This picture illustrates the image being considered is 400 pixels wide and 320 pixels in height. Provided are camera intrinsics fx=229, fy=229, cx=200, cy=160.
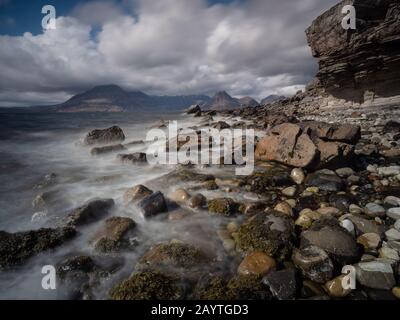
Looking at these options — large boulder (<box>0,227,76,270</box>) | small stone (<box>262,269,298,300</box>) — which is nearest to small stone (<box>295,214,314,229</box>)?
small stone (<box>262,269,298,300</box>)

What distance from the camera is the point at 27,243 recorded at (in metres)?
4.27

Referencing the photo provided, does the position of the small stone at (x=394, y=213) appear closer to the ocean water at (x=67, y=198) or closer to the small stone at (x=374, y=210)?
the small stone at (x=374, y=210)

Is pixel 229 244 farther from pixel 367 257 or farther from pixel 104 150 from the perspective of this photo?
pixel 104 150

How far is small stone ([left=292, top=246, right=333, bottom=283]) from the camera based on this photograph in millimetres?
3365

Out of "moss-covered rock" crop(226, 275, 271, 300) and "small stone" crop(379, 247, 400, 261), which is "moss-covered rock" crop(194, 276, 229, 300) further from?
"small stone" crop(379, 247, 400, 261)

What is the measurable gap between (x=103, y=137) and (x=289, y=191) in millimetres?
12449

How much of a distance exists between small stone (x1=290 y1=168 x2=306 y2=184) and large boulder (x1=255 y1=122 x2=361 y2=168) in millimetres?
249

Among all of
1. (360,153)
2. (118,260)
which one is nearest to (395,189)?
(360,153)

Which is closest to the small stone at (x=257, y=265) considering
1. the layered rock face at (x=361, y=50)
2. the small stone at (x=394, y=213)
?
the small stone at (x=394, y=213)

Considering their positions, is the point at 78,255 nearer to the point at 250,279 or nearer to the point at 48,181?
the point at 250,279

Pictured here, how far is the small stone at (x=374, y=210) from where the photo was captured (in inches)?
186

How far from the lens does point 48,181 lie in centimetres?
798
